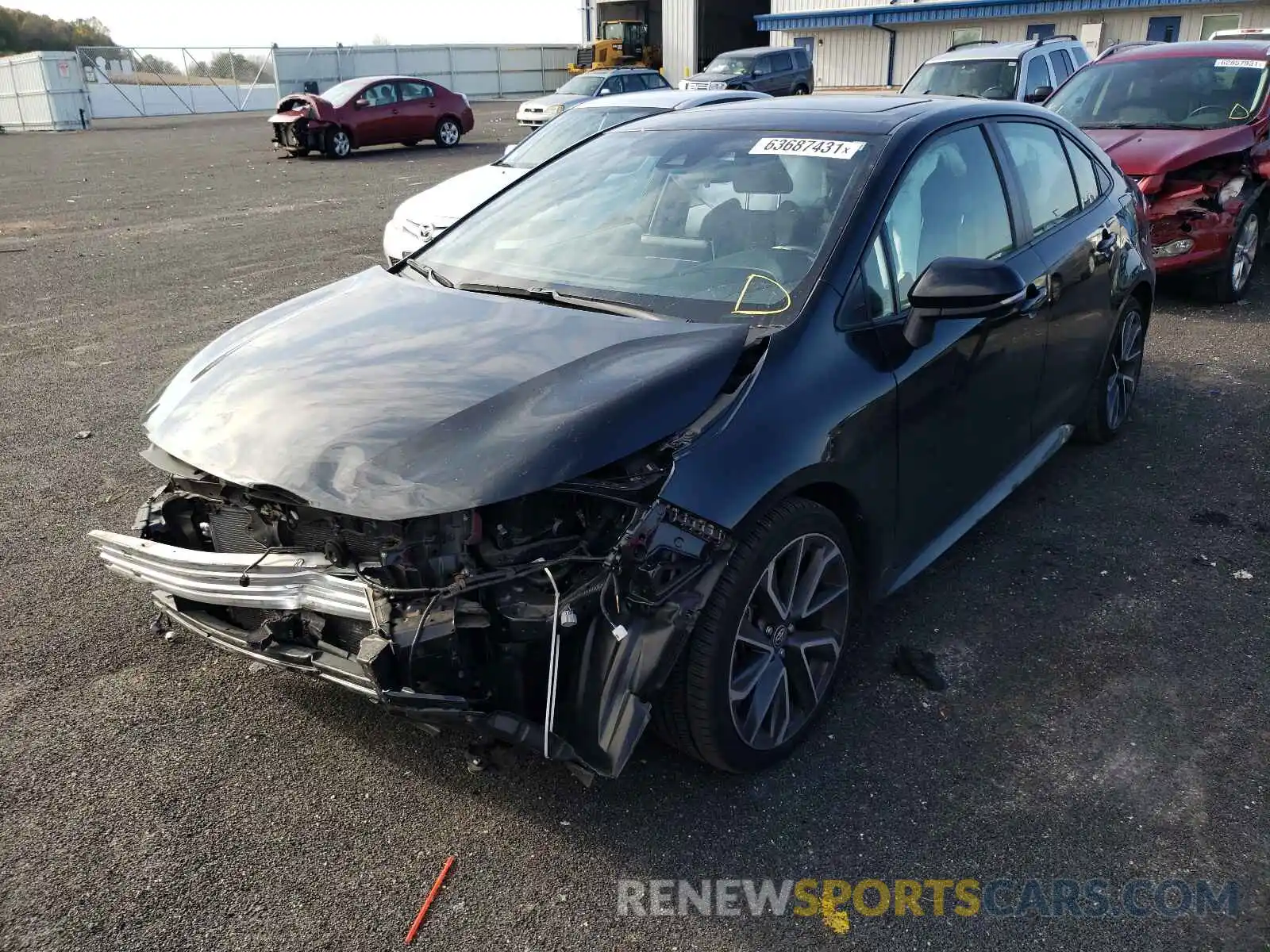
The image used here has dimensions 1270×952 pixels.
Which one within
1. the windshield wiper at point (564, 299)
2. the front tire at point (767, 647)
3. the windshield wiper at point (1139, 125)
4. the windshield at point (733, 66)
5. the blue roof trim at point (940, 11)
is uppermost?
the blue roof trim at point (940, 11)

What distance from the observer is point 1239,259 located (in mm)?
8227

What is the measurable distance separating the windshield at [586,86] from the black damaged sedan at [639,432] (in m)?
20.5

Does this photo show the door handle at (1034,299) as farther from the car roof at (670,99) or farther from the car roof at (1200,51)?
the car roof at (1200,51)

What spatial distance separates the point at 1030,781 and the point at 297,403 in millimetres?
2389

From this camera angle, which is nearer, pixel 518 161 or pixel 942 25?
pixel 518 161

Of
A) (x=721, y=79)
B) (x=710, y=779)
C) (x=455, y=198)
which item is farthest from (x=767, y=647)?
(x=721, y=79)

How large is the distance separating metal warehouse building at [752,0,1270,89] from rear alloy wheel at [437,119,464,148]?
1622 cm

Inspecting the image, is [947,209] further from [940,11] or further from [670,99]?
[940,11]

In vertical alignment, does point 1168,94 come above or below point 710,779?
above

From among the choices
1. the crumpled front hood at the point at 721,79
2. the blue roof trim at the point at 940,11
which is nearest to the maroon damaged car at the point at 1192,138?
the crumpled front hood at the point at 721,79

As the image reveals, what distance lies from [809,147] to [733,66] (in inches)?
1065

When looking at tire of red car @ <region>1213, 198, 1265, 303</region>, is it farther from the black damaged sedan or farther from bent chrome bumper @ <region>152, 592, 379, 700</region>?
bent chrome bumper @ <region>152, 592, 379, 700</region>

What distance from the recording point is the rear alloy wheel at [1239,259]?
26.3ft

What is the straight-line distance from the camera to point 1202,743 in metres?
3.12
